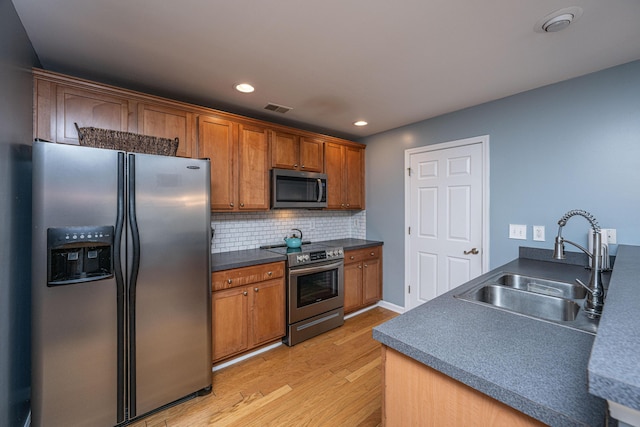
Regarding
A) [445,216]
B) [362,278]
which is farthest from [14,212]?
[445,216]

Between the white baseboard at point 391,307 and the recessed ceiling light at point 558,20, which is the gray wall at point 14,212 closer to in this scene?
the recessed ceiling light at point 558,20

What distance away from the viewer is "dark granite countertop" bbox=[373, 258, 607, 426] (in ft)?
2.20

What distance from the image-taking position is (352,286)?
342cm

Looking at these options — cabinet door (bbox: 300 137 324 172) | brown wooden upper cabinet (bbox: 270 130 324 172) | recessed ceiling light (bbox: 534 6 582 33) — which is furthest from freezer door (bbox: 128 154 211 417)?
recessed ceiling light (bbox: 534 6 582 33)

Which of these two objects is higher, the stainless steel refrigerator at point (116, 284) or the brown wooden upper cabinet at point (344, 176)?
the brown wooden upper cabinet at point (344, 176)

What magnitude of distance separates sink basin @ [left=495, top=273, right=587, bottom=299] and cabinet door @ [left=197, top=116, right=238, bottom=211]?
236 centimetres

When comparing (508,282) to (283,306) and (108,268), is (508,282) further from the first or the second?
(108,268)

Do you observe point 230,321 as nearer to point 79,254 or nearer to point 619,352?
point 79,254

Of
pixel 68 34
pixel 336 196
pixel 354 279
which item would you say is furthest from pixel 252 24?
pixel 354 279

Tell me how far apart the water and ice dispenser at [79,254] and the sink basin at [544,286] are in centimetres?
250

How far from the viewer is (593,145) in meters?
2.16

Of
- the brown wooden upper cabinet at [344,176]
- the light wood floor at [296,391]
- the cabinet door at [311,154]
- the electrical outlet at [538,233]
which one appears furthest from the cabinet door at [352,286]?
the electrical outlet at [538,233]

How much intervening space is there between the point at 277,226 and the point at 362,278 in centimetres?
130

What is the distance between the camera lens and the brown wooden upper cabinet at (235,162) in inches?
101
